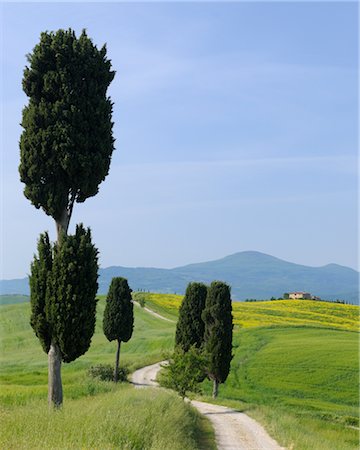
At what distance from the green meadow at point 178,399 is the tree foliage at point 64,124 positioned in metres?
9.41

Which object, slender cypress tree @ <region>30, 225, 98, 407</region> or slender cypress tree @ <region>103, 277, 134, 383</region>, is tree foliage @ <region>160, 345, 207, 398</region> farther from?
slender cypress tree @ <region>103, 277, 134, 383</region>

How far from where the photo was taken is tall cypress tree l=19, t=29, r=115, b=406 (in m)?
23.8

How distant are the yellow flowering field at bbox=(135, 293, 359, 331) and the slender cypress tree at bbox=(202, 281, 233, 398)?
47.3 metres

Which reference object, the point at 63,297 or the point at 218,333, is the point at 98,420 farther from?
the point at 218,333

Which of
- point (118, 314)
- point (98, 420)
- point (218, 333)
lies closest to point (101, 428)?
point (98, 420)

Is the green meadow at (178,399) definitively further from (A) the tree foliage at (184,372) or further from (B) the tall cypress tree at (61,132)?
(B) the tall cypress tree at (61,132)

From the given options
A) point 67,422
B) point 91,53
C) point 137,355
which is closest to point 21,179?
point 91,53

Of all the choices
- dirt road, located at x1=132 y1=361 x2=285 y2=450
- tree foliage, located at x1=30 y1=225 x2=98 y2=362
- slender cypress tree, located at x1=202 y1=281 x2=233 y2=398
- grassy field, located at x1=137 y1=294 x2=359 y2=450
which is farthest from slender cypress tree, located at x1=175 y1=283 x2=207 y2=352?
tree foliage, located at x1=30 y1=225 x2=98 y2=362

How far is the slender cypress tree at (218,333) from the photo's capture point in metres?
43.5

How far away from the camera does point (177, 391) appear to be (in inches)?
1484

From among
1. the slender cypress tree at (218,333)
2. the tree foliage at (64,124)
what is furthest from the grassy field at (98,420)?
the slender cypress tree at (218,333)

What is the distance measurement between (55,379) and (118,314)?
30591mm

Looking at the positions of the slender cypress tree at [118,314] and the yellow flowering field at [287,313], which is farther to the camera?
the yellow flowering field at [287,313]

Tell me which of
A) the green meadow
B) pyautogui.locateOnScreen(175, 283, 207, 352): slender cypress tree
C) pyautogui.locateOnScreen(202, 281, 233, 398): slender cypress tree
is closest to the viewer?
the green meadow
